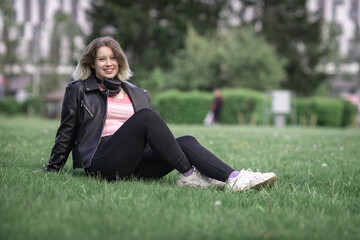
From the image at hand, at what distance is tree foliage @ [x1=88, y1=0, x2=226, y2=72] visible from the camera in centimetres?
2838

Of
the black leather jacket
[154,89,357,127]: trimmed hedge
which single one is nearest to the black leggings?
the black leather jacket

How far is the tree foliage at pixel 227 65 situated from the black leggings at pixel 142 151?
83.2 ft

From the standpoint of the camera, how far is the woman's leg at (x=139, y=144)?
10.8ft

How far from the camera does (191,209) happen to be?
99.0 inches

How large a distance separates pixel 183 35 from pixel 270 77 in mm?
7856

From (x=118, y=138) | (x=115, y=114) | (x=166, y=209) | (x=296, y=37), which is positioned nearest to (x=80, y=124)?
(x=115, y=114)

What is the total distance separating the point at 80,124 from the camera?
3598 millimetres

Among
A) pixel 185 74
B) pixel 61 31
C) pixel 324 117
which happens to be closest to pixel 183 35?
pixel 185 74

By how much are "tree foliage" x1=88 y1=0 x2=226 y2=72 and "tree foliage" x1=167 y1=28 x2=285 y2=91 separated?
1.74m

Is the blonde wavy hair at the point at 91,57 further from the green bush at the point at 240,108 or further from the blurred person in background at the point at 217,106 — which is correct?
the green bush at the point at 240,108

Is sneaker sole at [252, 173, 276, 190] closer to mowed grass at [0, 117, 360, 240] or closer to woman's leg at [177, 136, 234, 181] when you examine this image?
mowed grass at [0, 117, 360, 240]

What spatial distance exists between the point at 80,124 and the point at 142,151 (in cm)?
66

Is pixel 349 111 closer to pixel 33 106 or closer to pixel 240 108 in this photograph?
pixel 240 108

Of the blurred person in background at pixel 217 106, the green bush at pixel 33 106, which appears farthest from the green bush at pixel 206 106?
the green bush at pixel 33 106
